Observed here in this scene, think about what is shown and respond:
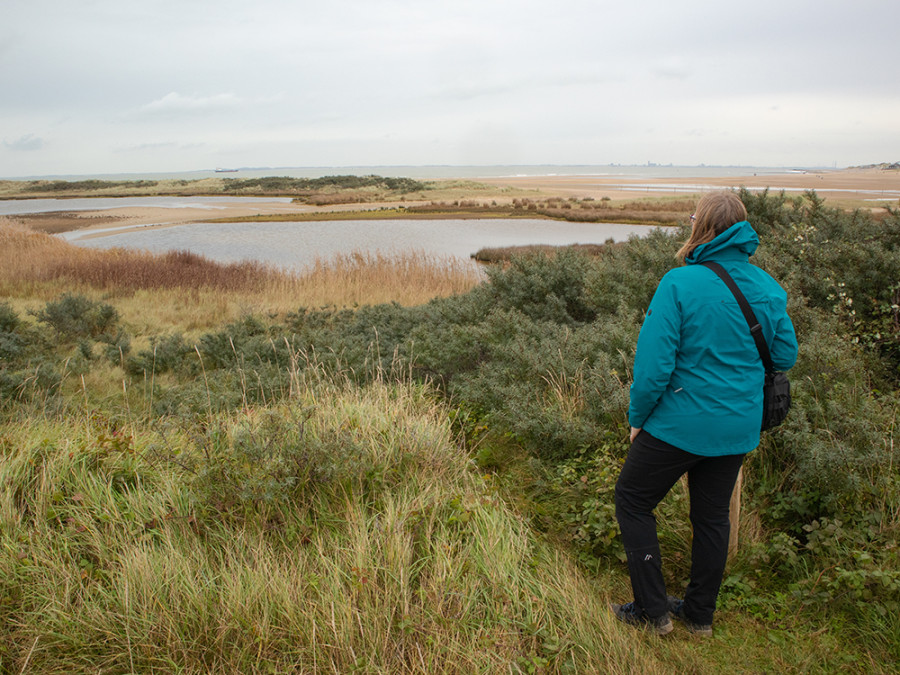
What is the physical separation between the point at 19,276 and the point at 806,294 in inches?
790

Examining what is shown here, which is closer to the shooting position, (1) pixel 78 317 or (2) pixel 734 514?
(2) pixel 734 514

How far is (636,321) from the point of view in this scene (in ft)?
22.6

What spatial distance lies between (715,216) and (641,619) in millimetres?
2218

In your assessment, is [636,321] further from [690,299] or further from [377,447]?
[690,299]

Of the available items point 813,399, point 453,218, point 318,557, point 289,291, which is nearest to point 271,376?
point 318,557

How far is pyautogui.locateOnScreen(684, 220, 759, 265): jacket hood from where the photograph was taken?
2.59m

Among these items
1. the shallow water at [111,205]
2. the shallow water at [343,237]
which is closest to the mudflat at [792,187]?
the shallow water at [343,237]

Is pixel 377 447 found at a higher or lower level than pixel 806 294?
lower

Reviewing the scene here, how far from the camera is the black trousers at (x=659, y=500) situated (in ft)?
9.04

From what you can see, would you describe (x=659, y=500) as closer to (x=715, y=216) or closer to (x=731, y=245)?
(x=731, y=245)

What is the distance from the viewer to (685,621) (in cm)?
310

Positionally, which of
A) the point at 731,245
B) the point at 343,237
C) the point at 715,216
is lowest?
the point at 343,237

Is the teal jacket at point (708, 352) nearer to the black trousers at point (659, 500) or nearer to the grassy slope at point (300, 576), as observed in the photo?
the black trousers at point (659, 500)

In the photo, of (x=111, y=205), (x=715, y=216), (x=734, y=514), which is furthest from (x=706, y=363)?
(x=111, y=205)
